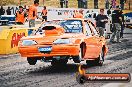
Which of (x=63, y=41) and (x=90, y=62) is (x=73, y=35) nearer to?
(x=63, y=41)

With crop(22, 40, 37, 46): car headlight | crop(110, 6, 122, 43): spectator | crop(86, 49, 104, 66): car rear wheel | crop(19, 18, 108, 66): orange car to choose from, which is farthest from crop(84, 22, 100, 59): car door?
crop(110, 6, 122, 43): spectator

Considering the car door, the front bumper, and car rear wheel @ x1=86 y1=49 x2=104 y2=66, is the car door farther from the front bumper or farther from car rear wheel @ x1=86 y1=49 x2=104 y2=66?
the front bumper

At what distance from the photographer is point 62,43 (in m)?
9.86

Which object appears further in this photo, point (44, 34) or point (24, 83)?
point (44, 34)

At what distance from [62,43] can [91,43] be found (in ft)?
4.63

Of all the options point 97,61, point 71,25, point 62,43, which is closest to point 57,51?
point 62,43

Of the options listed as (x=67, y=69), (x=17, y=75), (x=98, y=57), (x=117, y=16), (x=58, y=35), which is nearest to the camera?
(x=17, y=75)

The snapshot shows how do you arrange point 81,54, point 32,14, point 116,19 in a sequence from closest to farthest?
point 81,54, point 32,14, point 116,19

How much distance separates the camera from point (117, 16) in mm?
21875

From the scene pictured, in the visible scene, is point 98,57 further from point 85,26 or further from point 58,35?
point 58,35

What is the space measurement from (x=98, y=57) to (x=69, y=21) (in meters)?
1.30

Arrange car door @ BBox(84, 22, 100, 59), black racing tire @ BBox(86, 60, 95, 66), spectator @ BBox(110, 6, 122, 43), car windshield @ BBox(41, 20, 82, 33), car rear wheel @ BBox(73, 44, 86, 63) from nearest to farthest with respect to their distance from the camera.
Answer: car rear wheel @ BBox(73, 44, 86, 63) < car door @ BBox(84, 22, 100, 59) < car windshield @ BBox(41, 20, 82, 33) < black racing tire @ BBox(86, 60, 95, 66) < spectator @ BBox(110, 6, 122, 43)

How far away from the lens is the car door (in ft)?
35.5

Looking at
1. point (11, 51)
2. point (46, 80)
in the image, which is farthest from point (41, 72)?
point (11, 51)
